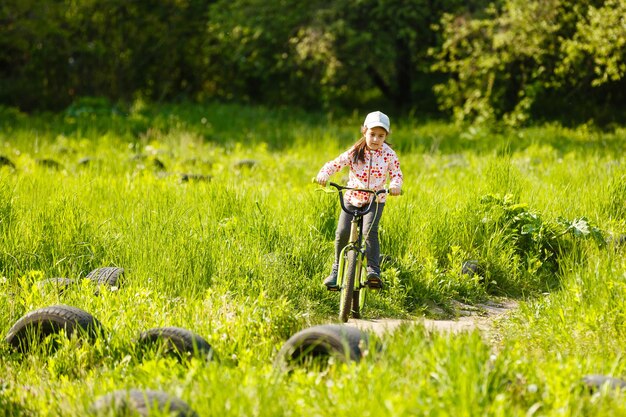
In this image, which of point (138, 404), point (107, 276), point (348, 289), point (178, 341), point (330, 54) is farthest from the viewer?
point (330, 54)

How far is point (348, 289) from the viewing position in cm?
543

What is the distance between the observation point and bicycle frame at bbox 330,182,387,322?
546 cm

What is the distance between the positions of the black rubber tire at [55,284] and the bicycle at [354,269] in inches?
72.0

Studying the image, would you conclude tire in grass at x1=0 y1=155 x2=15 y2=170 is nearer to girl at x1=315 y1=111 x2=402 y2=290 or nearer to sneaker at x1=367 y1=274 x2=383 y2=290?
girl at x1=315 y1=111 x2=402 y2=290

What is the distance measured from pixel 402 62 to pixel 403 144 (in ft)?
16.1

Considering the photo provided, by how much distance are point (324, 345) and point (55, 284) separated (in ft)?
7.42

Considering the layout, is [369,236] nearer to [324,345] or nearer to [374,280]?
[374,280]

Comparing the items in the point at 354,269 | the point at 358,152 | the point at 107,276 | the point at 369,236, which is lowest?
the point at 107,276

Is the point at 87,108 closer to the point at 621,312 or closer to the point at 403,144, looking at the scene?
the point at 403,144

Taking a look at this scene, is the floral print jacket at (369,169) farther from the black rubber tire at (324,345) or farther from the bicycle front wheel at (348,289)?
the black rubber tire at (324,345)

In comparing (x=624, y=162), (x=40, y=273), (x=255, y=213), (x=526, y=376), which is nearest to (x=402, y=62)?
(x=624, y=162)

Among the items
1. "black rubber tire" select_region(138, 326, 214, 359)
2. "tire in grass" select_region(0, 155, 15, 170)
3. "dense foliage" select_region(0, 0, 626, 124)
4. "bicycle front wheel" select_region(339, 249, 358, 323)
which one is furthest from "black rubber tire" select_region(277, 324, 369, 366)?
"dense foliage" select_region(0, 0, 626, 124)

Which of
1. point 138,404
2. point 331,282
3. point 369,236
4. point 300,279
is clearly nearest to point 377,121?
point 369,236

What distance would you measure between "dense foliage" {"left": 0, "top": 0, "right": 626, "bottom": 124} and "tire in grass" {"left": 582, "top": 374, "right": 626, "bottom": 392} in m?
10.0
